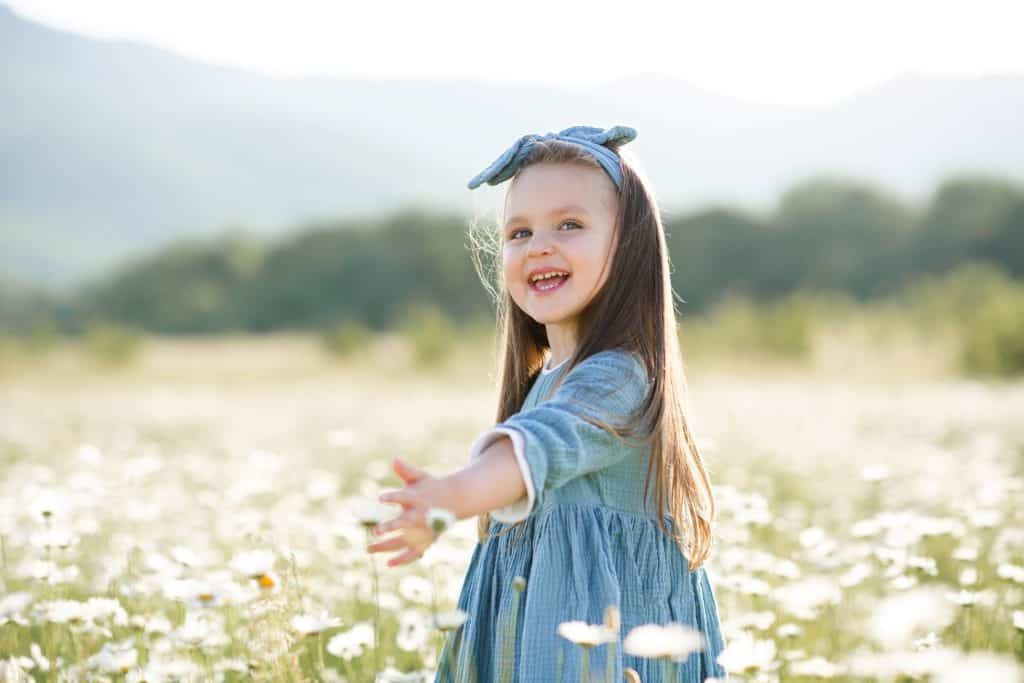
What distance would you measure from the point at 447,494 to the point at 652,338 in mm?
799

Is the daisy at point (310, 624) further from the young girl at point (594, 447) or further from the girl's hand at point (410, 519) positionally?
the girl's hand at point (410, 519)

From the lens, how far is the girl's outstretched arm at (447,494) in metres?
1.50

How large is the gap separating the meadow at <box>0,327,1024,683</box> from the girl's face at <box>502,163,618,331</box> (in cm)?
68

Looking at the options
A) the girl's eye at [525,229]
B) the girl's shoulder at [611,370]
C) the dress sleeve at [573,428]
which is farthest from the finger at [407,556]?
the girl's eye at [525,229]

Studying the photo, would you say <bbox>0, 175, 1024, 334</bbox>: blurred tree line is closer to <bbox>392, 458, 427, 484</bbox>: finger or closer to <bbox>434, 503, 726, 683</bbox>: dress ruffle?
<bbox>434, 503, 726, 683</bbox>: dress ruffle

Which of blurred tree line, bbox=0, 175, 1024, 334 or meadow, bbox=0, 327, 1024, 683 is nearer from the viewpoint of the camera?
meadow, bbox=0, 327, 1024, 683

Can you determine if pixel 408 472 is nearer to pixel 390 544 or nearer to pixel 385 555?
pixel 390 544

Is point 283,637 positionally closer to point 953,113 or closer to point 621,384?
point 621,384

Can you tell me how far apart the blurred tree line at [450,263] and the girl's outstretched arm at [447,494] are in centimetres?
3577

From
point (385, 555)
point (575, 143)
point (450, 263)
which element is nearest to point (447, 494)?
point (575, 143)

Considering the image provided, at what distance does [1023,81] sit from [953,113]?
949cm

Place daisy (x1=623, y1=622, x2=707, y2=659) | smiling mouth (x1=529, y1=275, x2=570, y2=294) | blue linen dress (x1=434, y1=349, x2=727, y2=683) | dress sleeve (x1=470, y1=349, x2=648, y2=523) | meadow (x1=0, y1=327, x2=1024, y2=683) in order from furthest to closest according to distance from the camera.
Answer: smiling mouth (x1=529, y1=275, x2=570, y2=294)
meadow (x1=0, y1=327, x2=1024, y2=683)
blue linen dress (x1=434, y1=349, x2=727, y2=683)
dress sleeve (x1=470, y1=349, x2=648, y2=523)
daisy (x1=623, y1=622, x2=707, y2=659)

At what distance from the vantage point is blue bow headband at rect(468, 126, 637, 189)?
2.31m

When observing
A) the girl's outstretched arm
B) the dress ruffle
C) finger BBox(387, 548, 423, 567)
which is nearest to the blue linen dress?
the dress ruffle
